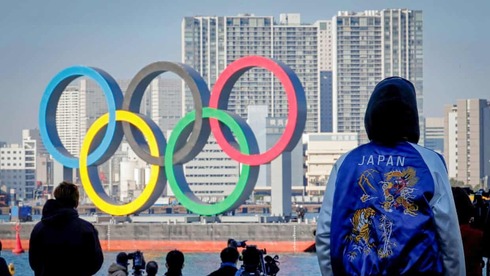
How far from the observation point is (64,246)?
762cm

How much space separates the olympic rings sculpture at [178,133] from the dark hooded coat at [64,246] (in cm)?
3773

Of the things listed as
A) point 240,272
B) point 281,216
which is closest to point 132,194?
point 281,216

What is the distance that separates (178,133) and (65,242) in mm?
40873

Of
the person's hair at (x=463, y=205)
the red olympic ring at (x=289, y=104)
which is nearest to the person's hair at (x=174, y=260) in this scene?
the person's hair at (x=463, y=205)

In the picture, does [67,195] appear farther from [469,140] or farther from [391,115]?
[469,140]

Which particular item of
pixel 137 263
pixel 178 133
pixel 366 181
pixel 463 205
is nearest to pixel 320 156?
pixel 178 133

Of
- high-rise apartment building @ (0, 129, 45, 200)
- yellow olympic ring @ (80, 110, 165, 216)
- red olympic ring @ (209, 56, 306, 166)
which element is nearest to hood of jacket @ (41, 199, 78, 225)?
red olympic ring @ (209, 56, 306, 166)

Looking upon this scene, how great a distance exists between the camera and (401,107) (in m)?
5.20

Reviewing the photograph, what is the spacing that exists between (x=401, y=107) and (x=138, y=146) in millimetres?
43841

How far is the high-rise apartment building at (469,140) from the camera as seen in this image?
13800cm

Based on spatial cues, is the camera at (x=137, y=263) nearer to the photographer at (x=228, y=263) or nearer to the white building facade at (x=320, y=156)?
the photographer at (x=228, y=263)

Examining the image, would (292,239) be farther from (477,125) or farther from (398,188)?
(477,125)

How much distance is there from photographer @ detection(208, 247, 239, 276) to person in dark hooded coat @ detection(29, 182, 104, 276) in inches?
78.8

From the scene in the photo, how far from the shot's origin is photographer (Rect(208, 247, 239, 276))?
9.54m
